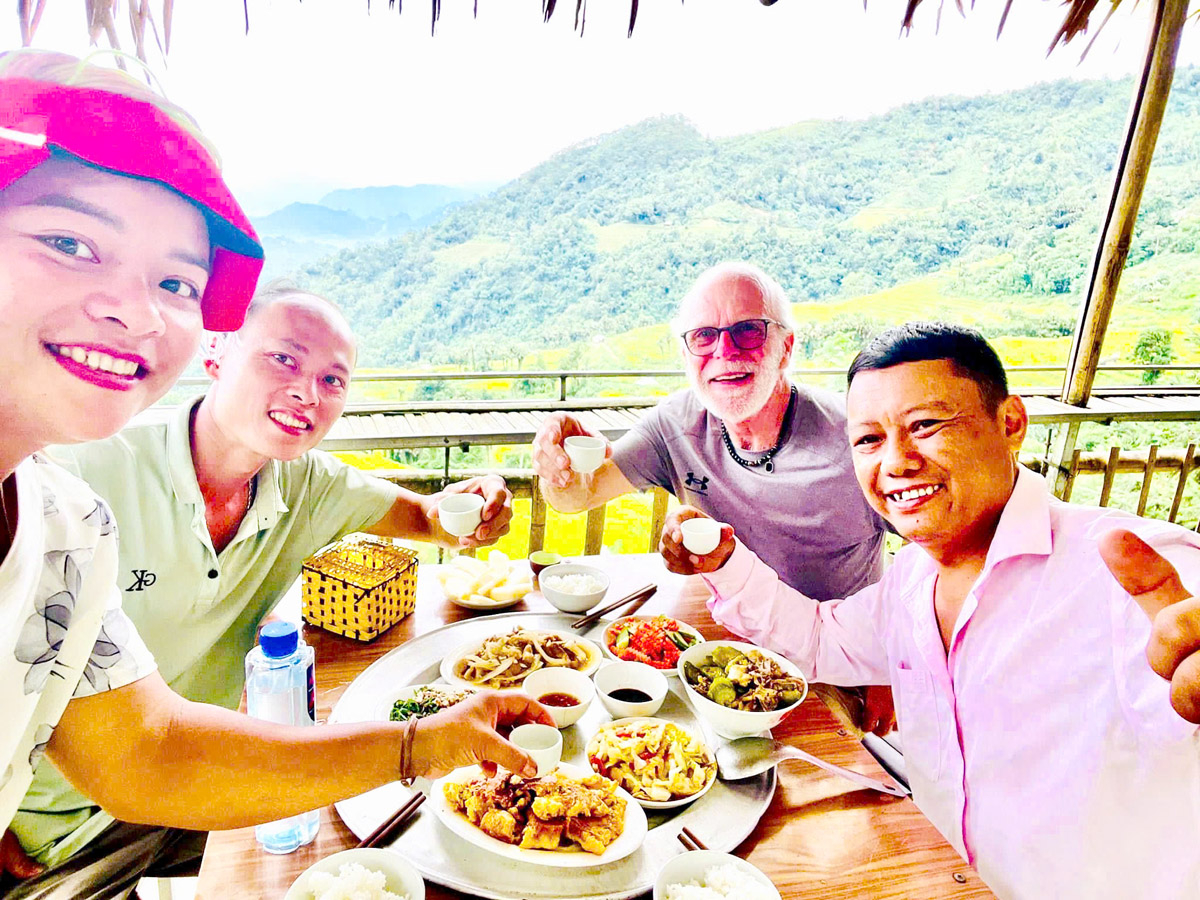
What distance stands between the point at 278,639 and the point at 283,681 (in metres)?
0.12

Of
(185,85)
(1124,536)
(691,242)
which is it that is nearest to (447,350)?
(691,242)

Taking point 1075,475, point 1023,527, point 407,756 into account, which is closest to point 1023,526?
point 1023,527

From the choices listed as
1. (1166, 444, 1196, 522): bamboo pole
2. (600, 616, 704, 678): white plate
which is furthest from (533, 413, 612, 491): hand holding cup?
(1166, 444, 1196, 522): bamboo pole

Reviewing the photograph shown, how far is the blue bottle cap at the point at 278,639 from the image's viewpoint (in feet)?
3.97

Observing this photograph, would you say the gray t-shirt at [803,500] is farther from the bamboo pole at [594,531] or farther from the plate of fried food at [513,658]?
the plate of fried food at [513,658]

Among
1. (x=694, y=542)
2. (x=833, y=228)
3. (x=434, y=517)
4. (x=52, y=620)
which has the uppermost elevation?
(x=833, y=228)

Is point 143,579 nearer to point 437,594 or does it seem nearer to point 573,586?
point 437,594

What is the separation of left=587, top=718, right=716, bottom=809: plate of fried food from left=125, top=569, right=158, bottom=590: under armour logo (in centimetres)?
124

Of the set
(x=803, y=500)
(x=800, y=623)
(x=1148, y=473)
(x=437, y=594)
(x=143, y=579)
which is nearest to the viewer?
(x=143, y=579)

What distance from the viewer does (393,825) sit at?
116 cm

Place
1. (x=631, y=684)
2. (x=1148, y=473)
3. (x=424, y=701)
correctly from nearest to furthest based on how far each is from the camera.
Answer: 1. (x=424, y=701)
2. (x=631, y=684)
3. (x=1148, y=473)

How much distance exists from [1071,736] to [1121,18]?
4.12 metres

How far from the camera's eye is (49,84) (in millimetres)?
703

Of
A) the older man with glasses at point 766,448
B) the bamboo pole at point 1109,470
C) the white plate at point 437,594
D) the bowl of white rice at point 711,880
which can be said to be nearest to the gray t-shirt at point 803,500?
the older man with glasses at point 766,448
